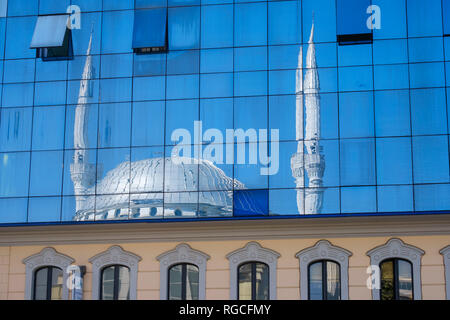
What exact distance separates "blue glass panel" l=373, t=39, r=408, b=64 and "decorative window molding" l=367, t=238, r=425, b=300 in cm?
661

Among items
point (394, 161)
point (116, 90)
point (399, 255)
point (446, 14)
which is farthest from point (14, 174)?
point (446, 14)

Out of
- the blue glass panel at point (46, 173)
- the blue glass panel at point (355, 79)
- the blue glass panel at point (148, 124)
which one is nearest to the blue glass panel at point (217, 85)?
the blue glass panel at point (148, 124)

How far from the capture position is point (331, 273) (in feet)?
90.2

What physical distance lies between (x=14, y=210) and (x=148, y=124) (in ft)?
19.9

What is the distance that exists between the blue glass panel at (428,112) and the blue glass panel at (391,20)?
2.37 meters

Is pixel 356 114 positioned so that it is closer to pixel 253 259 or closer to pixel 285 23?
pixel 285 23

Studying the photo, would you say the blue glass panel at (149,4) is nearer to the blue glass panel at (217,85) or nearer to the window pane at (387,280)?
the blue glass panel at (217,85)

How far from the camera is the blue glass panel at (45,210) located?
2900cm

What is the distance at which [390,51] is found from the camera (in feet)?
93.2
